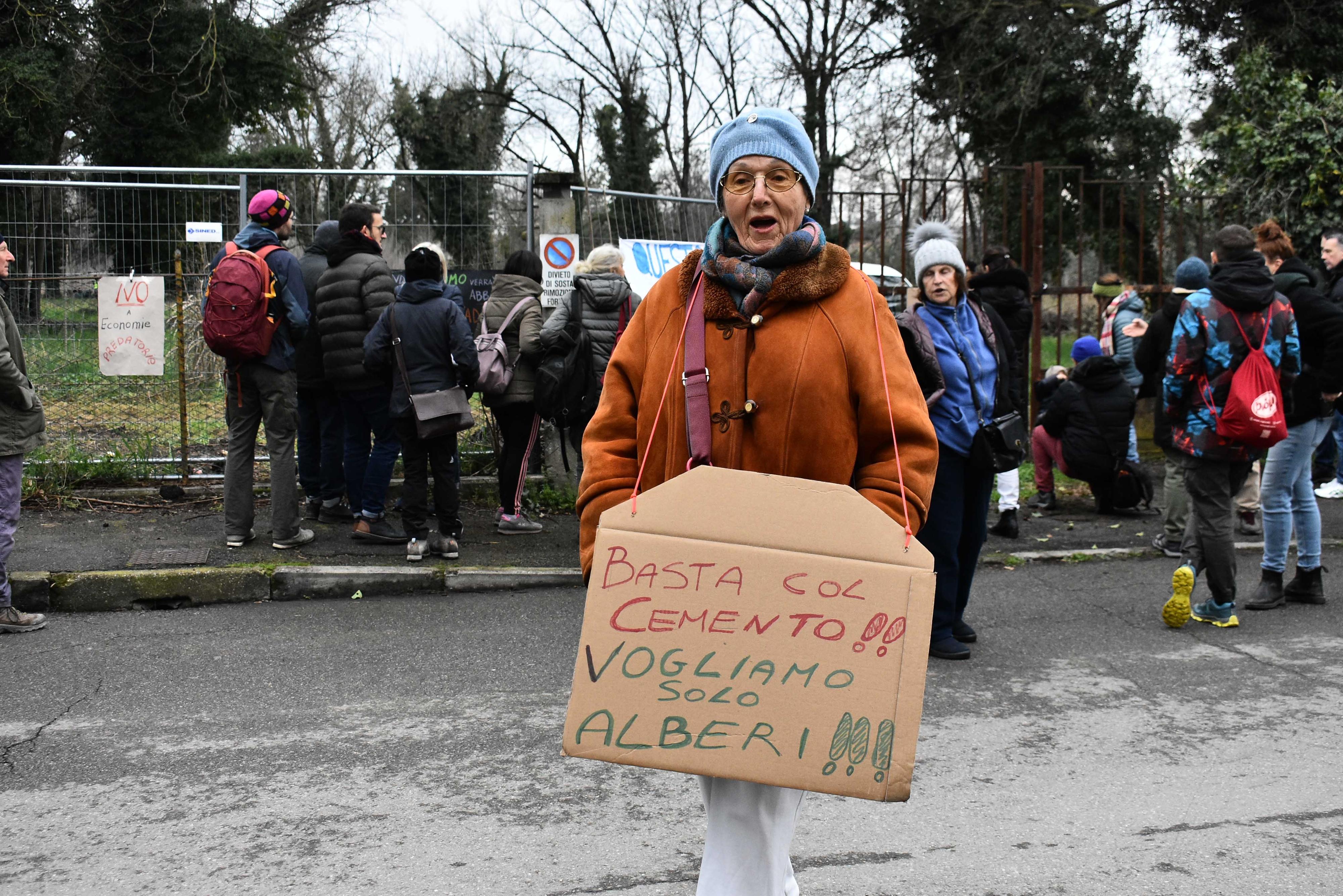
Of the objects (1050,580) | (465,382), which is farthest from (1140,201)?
(465,382)

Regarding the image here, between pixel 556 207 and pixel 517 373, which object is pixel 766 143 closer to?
pixel 517 373

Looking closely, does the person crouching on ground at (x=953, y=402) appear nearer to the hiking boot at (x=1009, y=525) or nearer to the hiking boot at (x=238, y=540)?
the hiking boot at (x=1009, y=525)

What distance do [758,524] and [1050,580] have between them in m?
5.45

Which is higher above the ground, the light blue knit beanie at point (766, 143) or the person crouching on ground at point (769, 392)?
the light blue knit beanie at point (766, 143)

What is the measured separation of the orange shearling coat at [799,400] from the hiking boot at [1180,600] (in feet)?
12.9

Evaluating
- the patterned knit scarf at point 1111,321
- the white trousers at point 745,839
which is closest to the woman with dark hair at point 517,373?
the patterned knit scarf at point 1111,321

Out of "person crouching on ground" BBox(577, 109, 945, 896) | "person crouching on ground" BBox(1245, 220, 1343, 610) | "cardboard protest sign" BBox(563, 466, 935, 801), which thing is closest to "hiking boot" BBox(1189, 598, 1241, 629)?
"person crouching on ground" BBox(1245, 220, 1343, 610)

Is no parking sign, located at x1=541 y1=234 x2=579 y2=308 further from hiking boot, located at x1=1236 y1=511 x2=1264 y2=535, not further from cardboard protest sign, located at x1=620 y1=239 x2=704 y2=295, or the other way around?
hiking boot, located at x1=1236 y1=511 x2=1264 y2=535

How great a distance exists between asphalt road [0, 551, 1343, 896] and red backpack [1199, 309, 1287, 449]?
1.01 metres

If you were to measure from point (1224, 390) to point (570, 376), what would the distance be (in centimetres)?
361

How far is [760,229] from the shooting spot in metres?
2.54

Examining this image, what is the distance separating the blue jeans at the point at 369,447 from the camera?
24.4ft

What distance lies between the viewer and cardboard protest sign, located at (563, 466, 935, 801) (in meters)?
2.11

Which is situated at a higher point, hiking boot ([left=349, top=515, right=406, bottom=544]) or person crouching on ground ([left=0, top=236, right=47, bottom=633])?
person crouching on ground ([left=0, top=236, right=47, bottom=633])
